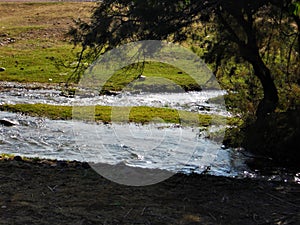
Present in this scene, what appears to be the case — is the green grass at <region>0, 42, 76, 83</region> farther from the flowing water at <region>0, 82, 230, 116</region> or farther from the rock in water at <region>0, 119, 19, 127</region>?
the rock in water at <region>0, 119, 19, 127</region>

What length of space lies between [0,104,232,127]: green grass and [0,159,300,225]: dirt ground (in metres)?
7.44

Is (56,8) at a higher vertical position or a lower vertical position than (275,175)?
higher

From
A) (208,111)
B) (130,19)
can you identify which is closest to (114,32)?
(130,19)

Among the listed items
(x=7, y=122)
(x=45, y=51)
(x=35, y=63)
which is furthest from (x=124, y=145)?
(x=45, y=51)

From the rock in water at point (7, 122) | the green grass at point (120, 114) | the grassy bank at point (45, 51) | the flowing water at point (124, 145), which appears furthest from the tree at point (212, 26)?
the rock in water at point (7, 122)

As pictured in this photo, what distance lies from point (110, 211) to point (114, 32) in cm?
384

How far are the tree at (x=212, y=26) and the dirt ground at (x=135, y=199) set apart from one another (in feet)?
8.14

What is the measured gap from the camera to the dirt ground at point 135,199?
6742 mm

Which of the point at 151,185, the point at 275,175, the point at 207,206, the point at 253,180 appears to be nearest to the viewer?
the point at 207,206

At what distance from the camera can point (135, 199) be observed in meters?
7.59

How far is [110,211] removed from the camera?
695cm

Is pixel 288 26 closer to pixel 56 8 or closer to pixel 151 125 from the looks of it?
pixel 151 125

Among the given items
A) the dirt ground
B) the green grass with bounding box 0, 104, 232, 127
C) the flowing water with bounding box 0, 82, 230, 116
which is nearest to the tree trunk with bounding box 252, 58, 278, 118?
the dirt ground

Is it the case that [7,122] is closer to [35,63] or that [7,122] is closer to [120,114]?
[120,114]
